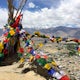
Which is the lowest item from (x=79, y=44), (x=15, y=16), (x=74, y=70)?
(x=74, y=70)

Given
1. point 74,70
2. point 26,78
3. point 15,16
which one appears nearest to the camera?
point 26,78

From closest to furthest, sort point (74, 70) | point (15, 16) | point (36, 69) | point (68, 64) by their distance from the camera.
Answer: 1. point (36, 69)
2. point (74, 70)
3. point (68, 64)
4. point (15, 16)

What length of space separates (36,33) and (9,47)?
2.10 meters

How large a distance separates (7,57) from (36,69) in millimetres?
5000

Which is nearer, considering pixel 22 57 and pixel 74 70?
pixel 74 70

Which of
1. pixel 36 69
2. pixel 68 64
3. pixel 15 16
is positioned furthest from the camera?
pixel 15 16

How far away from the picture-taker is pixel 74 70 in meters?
16.7

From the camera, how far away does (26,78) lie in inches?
554

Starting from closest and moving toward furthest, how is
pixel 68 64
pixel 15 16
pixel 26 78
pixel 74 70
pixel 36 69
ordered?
pixel 26 78
pixel 36 69
pixel 74 70
pixel 68 64
pixel 15 16

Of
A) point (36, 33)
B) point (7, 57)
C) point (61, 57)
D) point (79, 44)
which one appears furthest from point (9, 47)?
point (79, 44)

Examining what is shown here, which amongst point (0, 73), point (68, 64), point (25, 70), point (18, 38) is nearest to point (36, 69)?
point (25, 70)

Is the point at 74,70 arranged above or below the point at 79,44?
below

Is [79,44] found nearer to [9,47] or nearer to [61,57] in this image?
[61,57]

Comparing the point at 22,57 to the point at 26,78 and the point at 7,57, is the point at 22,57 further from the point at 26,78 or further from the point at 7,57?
the point at 26,78
